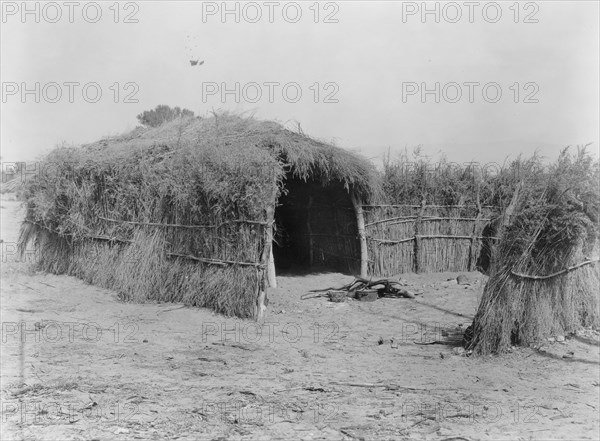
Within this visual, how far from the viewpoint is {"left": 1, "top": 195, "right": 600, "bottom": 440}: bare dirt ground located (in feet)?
14.7

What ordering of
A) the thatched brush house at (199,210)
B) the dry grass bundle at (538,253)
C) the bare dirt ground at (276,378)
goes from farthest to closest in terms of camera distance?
the thatched brush house at (199,210), the dry grass bundle at (538,253), the bare dirt ground at (276,378)

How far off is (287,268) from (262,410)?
8.33 metres

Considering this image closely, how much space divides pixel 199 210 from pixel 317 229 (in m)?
4.88

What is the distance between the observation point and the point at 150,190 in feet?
31.7

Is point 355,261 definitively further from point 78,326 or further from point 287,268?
point 78,326

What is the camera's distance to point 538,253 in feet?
20.5

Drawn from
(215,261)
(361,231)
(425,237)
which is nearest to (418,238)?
(425,237)

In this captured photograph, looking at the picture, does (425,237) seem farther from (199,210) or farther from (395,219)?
(199,210)

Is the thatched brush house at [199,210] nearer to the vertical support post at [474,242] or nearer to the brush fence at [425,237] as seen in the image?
the brush fence at [425,237]

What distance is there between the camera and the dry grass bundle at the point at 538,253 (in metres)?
6.12

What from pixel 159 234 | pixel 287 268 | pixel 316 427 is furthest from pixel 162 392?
pixel 287 268

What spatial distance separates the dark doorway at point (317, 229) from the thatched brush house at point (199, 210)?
27 millimetres

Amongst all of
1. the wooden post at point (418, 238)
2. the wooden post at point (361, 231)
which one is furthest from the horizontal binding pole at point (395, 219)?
the wooden post at point (361, 231)

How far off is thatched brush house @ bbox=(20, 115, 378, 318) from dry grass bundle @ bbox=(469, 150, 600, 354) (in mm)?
3232
